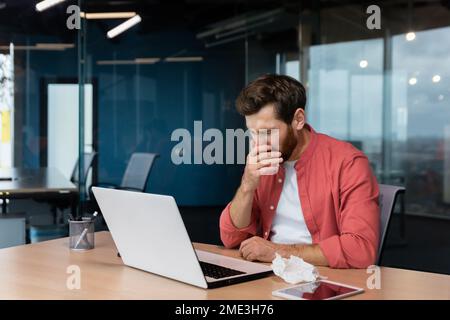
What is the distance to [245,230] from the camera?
2141 mm

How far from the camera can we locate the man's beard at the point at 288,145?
2.08 metres

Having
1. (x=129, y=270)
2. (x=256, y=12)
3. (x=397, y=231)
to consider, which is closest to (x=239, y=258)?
(x=129, y=270)

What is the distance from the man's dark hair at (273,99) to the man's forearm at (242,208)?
27cm

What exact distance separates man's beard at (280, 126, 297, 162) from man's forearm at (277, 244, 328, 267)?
35cm

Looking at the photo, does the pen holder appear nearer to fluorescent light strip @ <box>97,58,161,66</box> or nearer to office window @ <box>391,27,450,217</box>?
fluorescent light strip @ <box>97,58,161,66</box>

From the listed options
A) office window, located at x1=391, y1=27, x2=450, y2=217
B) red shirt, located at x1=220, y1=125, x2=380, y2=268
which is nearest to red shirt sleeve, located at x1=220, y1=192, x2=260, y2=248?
red shirt, located at x1=220, y1=125, x2=380, y2=268

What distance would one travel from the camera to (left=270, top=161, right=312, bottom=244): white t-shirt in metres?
2.10

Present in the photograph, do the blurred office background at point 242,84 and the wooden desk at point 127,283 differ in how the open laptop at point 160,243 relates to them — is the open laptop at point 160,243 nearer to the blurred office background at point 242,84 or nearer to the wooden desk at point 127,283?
the wooden desk at point 127,283

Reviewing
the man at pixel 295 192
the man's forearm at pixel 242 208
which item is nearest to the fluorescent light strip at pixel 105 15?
the man at pixel 295 192

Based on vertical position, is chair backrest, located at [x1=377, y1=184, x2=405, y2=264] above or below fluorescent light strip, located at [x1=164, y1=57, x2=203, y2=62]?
below

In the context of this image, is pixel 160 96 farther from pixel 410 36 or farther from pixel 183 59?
pixel 410 36

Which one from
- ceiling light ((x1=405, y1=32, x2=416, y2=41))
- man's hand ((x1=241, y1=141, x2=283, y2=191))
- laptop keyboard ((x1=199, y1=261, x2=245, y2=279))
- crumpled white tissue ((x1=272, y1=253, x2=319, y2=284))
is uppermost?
ceiling light ((x1=405, y1=32, x2=416, y2=41))

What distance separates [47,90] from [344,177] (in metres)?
3.25
